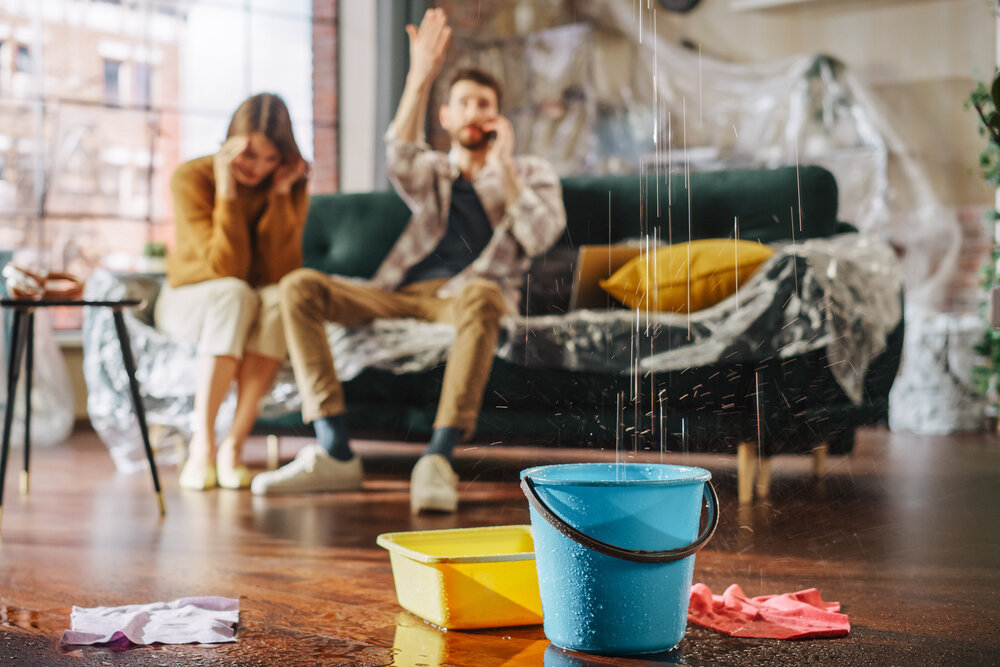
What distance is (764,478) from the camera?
86.6 inches

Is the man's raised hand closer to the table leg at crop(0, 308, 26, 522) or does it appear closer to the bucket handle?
the table leg at crop(0, 308, 26, 522)

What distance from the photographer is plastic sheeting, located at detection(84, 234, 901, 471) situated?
7.20ft

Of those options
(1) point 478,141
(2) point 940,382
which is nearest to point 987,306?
(2) point 940,382

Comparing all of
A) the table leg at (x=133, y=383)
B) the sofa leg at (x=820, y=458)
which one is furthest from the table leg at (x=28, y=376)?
the sofa leg at (x=820, y=458)

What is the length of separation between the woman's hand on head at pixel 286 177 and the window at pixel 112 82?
68.5 inches

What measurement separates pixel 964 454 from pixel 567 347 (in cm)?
124

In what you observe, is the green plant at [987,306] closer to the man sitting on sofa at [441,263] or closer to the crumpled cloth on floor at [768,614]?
the man sitting on sofa at [441,263]

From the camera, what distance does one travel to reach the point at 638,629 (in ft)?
3.82

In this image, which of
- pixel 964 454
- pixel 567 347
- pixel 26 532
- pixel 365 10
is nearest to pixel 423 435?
pixel 567 347

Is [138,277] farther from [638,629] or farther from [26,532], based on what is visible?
[638,629]

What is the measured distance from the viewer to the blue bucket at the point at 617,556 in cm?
114

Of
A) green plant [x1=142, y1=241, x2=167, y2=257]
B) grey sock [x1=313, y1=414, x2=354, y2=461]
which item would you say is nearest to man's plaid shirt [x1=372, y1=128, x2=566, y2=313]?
grey sock [x1=313, y1=414, x2=354, y2=461]

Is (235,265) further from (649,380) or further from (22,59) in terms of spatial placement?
(22,59)

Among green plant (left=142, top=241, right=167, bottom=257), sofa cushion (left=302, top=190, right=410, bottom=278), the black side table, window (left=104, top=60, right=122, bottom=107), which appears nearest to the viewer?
the black side table
